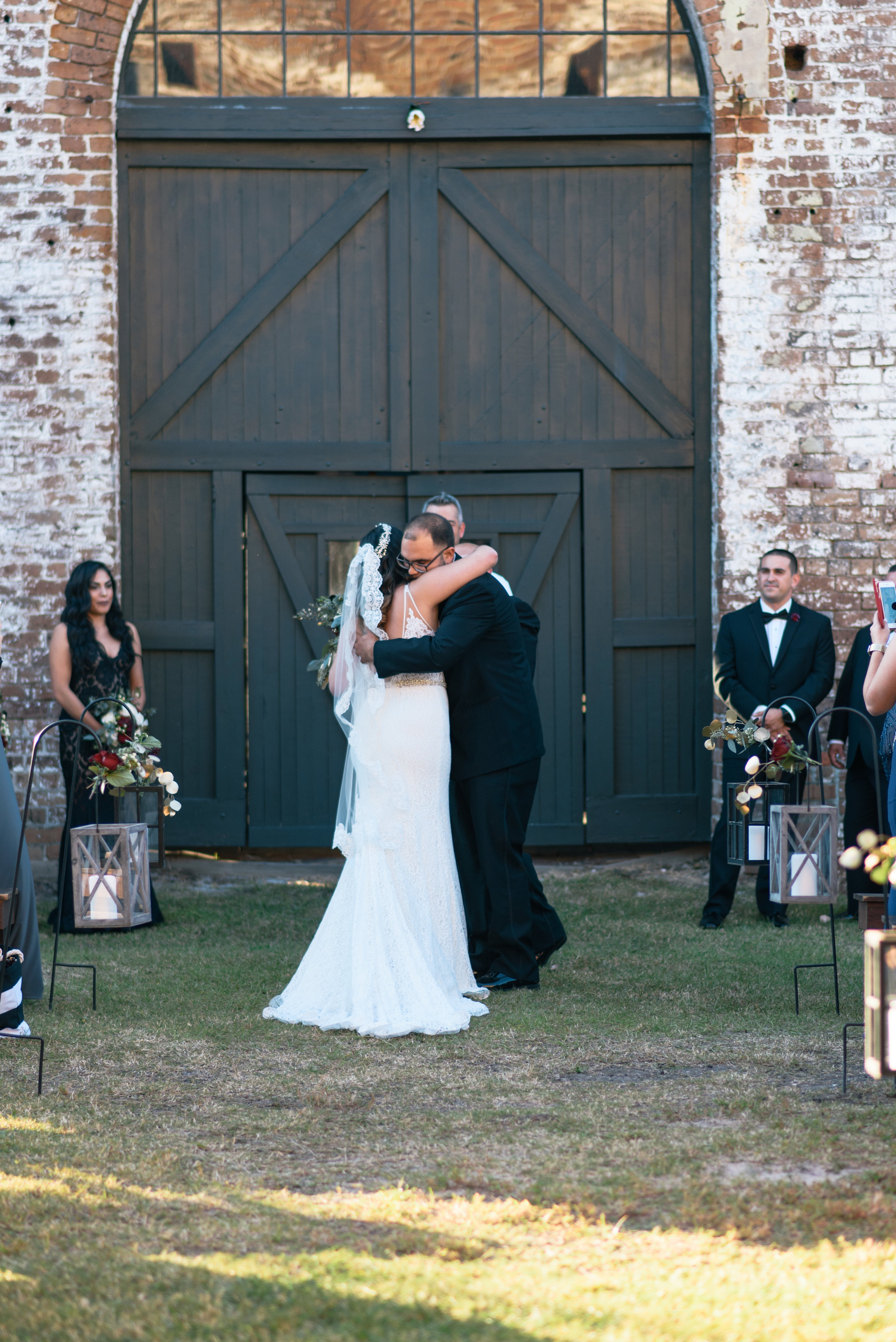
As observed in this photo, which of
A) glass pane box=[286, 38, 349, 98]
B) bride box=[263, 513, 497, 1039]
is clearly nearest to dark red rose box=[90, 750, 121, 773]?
bride box=[263, 513, 497, 1039]

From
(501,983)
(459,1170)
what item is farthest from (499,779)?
(459,1170)

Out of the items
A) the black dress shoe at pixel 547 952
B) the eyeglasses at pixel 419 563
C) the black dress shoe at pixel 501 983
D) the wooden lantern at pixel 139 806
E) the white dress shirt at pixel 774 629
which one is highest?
the eyeglasses at pixel 419 563

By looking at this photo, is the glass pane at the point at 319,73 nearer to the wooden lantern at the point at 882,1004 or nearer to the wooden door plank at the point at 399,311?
the wooden door plank at the point at 399,311

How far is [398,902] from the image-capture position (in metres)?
5.31

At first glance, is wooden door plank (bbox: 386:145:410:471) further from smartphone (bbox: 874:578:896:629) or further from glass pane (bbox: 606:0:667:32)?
smartphone (bbox: 874:578:896:629)

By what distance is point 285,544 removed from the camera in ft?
28.7

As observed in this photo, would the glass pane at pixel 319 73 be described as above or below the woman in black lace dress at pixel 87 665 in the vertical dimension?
above

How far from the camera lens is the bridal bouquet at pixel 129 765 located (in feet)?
19.6

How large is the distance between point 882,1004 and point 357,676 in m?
2.67

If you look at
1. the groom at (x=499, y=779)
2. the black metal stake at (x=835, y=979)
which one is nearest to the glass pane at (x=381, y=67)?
the groom at (x=499, y=779)

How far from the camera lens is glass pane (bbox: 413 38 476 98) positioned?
8.70m

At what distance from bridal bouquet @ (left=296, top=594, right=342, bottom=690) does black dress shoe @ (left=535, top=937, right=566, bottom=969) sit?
1488 mm

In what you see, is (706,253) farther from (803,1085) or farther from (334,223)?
(803,1085)

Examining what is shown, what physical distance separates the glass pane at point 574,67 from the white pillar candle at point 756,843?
203 inches
